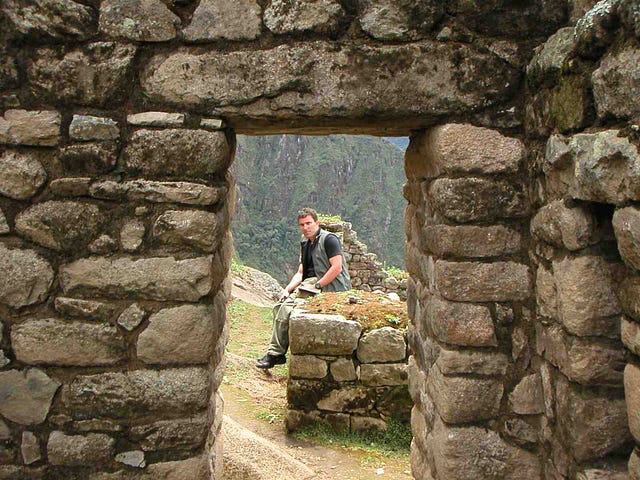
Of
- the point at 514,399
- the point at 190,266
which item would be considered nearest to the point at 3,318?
the point at 190,266

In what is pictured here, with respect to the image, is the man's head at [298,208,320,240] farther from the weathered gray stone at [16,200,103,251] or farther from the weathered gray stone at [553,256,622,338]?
the weathered gray stone at [553,256,622,338]

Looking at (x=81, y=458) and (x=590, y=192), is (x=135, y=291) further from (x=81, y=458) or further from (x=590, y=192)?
(x=590, y=192)

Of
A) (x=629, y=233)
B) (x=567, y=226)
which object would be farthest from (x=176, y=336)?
(x=629, y=233)

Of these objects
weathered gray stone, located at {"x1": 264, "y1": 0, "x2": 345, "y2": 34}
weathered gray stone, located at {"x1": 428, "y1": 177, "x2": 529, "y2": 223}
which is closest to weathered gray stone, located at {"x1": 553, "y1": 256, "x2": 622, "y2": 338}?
weathered gray stone, located at {"x1": 428, "y1": 177, "x2": 529, "y2": 223}

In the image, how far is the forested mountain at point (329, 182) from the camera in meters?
58.2

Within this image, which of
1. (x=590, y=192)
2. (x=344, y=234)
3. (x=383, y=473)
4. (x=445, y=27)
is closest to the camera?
(x=590, y=192)

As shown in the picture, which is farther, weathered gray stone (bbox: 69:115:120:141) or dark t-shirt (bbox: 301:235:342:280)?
dark t-shirt (bbox: 301:235:342:280)

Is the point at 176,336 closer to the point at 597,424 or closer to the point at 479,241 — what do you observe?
the point at 479,241

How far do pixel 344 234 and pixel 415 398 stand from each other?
9886 millimetres

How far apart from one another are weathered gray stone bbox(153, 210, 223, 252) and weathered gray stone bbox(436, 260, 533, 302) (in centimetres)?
99

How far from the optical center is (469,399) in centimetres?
221

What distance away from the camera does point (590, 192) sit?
1697 millimetres

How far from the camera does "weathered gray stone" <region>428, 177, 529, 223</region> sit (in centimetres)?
220

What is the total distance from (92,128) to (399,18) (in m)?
1.32
